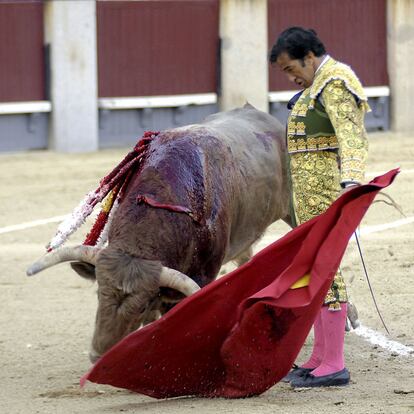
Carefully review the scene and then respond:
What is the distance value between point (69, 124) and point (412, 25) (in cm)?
424

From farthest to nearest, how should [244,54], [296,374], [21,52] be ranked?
[244,54], [21,52], [296,374]

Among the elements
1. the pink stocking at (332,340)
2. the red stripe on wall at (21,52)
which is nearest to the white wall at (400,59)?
the red stripe on wall at (21,52)

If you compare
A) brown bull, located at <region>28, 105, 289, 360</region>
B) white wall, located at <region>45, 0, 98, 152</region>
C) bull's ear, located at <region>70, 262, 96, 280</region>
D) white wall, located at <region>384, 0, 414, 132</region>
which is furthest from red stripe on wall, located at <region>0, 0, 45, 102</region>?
bull's ear, located at <region>70, 262, 96, 280</region>

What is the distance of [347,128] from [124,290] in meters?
0.94

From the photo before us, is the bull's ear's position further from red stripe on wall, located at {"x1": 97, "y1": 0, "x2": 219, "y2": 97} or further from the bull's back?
red stripe on wall, located at {"x1": 97, "y1": 0, "x2": 219, "y2": 97}

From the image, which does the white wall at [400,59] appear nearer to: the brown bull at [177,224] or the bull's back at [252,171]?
the bull's back at [252,171]

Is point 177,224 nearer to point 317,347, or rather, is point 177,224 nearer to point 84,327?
point 317,347

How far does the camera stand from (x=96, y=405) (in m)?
4.38

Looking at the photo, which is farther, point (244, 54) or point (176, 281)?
point (244, 54)

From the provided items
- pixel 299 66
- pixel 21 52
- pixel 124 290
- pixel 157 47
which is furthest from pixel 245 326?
pixel 157 47

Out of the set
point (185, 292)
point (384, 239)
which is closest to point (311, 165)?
point (185, 292)

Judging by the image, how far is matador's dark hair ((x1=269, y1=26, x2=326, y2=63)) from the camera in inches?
172

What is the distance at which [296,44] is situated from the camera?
14.3 ft

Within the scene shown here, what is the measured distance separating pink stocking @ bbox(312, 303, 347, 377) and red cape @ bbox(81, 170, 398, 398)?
0.31m
